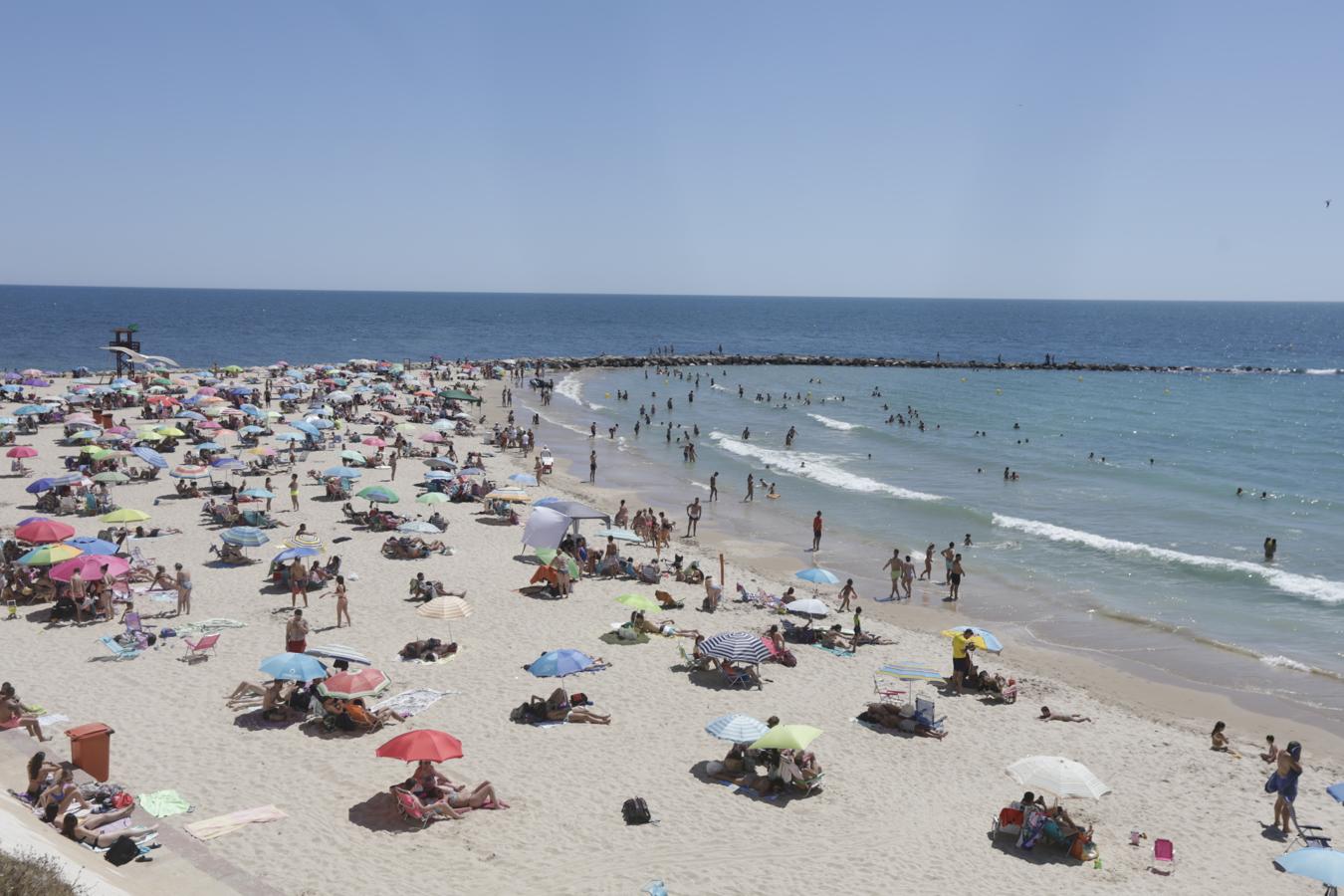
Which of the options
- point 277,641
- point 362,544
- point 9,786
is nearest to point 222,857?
point 9,786

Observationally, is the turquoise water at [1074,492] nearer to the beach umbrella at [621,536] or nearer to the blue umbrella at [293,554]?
the beach umbrella at [621,536]

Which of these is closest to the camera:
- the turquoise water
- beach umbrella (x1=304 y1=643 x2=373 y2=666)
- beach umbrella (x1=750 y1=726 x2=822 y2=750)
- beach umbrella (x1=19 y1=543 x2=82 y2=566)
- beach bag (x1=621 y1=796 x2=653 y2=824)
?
beach bag (x1=621 y1=796 x2=653 y2=824)

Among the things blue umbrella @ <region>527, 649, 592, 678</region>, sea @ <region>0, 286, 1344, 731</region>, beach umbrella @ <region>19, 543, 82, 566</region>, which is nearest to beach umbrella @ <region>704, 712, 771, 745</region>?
blue umbrella @ <region>527, 649, 592, 678</region>

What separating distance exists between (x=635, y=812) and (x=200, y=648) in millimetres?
7960

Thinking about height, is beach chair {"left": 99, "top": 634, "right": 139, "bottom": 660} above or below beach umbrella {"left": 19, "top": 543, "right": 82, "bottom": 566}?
below

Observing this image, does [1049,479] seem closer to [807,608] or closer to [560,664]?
[807,608]

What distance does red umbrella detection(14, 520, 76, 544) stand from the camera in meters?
18.3

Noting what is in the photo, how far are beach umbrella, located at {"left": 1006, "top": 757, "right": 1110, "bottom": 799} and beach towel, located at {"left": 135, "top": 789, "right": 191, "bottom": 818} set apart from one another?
9.09 metres

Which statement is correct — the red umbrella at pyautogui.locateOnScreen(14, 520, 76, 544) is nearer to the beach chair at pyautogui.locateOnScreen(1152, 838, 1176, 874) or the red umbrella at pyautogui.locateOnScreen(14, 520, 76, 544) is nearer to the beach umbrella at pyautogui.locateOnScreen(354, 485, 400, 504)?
the beach umbrella at pyautogui.locateOnScreen(354, 485, 400, 504)

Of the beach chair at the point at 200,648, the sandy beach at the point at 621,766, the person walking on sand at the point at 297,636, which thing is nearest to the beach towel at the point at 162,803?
the sandy beach at the point at 621,766

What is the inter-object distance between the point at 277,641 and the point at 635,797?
7.52 meters

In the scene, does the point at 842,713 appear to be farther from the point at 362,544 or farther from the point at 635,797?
the point at 362,544

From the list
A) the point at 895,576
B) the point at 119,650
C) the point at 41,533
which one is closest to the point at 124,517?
the point at 41,533

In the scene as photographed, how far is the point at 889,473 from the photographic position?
3809 cm
